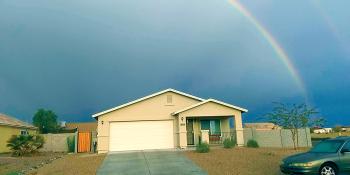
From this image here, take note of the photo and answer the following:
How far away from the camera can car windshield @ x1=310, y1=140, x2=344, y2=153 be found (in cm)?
1088

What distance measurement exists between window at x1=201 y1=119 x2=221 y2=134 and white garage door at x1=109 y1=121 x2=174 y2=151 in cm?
327

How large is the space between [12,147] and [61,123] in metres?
49.6

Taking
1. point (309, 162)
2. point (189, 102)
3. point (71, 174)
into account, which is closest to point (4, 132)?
point (189, 102)

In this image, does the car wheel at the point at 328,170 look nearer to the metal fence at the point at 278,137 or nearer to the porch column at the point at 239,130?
the porch column at the point at 239,130

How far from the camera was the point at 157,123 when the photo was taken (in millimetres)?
26031

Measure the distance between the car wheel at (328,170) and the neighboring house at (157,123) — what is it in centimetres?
1480

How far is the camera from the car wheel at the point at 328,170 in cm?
1019

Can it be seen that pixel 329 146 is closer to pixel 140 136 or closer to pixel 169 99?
pixel 140 136

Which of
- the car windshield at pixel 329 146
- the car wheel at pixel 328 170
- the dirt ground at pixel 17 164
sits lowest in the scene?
the dirt ground at pixel 17 164

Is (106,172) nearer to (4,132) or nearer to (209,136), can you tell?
(209,136)

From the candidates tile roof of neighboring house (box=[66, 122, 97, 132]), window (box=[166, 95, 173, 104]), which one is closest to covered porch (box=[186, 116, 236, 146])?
window (box=[166, 95, 173, 104])

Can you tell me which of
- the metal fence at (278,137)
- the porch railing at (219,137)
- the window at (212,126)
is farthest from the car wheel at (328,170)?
the metal fence at (278,137)

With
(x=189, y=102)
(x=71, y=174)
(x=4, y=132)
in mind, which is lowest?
(x=71, y=174)

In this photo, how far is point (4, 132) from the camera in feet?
101
